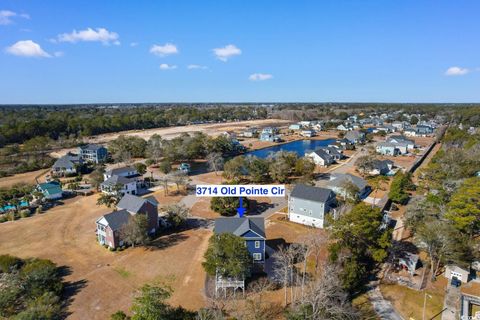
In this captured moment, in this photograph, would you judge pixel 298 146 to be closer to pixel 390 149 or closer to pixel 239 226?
pixel 390 149

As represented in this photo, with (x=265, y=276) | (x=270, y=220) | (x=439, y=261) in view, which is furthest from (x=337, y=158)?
(x=265, y=276)

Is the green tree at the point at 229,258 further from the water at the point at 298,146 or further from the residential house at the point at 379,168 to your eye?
the water at the point at 298,146

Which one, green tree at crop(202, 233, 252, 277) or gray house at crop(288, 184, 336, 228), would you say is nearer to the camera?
green tree at crop(202, 233, 252, 277)

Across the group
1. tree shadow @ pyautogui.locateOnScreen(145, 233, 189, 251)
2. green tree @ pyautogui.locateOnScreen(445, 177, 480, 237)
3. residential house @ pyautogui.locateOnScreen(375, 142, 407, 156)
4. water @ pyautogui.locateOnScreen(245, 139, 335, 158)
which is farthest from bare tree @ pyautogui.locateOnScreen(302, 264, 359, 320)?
residential house @ pyautogui.locateOnScreen(375, 142, 407, 156)

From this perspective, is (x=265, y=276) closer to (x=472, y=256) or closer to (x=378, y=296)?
(x=378, y=296)

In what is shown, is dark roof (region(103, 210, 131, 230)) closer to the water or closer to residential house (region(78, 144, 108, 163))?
residential house (region(78, 144, 108, 163))

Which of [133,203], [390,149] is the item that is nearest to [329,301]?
[133,203]

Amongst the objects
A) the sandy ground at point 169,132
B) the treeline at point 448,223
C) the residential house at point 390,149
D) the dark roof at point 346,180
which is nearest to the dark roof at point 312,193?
the dark roof at point 346,180
